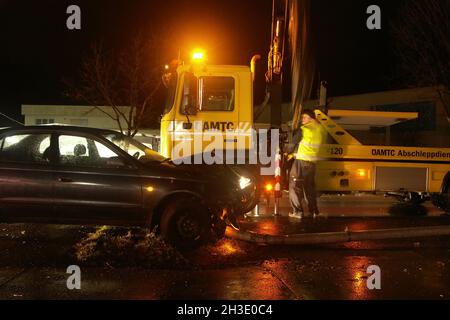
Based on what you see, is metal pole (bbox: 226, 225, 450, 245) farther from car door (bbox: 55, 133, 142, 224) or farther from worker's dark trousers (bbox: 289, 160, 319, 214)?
worker's dark trousers (bbox: 289, 160, 319, 214)

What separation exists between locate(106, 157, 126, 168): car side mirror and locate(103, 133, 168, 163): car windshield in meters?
0.46

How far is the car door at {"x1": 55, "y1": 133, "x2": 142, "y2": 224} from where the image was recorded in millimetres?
7141

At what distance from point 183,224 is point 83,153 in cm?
167

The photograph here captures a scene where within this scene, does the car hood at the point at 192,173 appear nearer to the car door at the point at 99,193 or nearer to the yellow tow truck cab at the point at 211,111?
the car door at the point at 99,193

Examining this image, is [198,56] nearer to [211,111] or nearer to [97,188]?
[211,111]

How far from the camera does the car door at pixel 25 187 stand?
7.13m

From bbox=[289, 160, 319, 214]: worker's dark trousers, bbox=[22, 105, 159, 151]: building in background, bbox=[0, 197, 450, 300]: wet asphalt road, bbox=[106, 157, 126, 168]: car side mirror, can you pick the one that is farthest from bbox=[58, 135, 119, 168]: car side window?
bbox=[22, 105, 159, 151]: building in background

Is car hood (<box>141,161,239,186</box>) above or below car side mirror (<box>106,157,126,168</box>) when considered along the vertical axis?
below

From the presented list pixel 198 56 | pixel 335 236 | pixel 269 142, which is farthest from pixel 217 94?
pixel 335 236

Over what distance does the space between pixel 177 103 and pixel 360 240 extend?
3390 millimetres

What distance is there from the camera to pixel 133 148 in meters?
8.33

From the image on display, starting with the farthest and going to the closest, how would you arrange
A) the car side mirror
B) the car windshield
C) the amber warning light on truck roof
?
the amber warning light on truck roof < the car windshield < the car side mirror

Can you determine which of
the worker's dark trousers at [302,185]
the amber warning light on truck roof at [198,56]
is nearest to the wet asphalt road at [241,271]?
the worker's dark trousers at [302,185]
